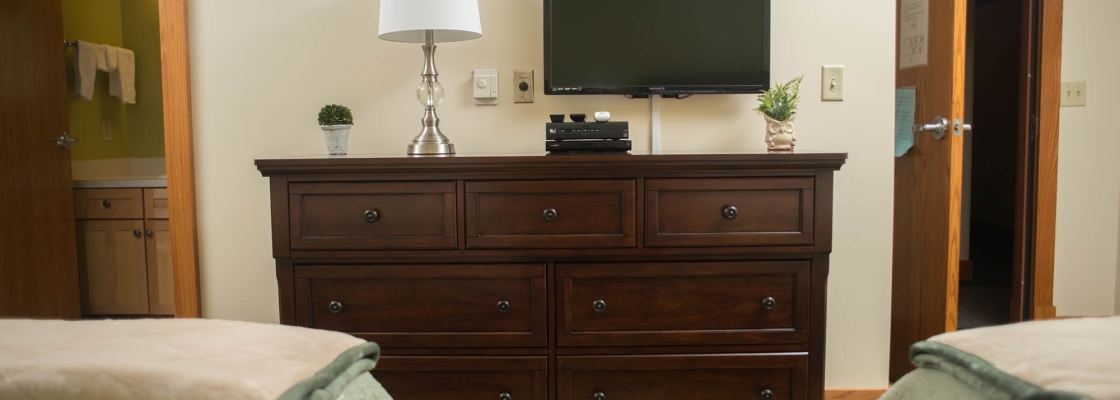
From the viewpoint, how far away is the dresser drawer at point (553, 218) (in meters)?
1.88

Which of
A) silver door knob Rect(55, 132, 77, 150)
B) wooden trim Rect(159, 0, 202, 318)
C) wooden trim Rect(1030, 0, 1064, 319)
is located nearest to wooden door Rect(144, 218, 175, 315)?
silver door knob Rect(55, 132, 77, 150)

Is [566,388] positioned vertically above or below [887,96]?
below

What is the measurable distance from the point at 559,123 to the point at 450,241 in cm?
45

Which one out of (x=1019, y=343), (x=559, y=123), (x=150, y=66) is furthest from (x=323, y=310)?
(x=150, y=66)

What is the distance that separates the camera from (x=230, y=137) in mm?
2398

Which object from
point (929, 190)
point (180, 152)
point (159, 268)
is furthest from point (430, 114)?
point (159, 268)

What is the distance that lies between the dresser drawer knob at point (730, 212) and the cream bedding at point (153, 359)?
1171 mm

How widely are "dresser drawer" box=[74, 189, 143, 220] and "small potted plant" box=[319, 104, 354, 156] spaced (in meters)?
1.89

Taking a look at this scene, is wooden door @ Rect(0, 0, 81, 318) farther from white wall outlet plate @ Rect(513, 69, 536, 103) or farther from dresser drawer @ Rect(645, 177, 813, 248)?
dresser drawer @ Rect(645, 177, 813, 248)

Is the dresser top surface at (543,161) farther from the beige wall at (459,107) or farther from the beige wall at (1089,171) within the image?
the beige wall at (1089,171)

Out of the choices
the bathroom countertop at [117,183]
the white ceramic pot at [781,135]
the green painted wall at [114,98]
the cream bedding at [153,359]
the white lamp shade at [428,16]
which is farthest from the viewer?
the green painted wall at [114,98]

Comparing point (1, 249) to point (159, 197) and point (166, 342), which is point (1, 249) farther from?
point (166, 342)

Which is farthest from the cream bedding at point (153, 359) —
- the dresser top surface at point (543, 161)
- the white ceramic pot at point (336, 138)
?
the white ceramic pot at point (336, 138)

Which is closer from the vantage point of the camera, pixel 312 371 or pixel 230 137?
pixel 312 371
